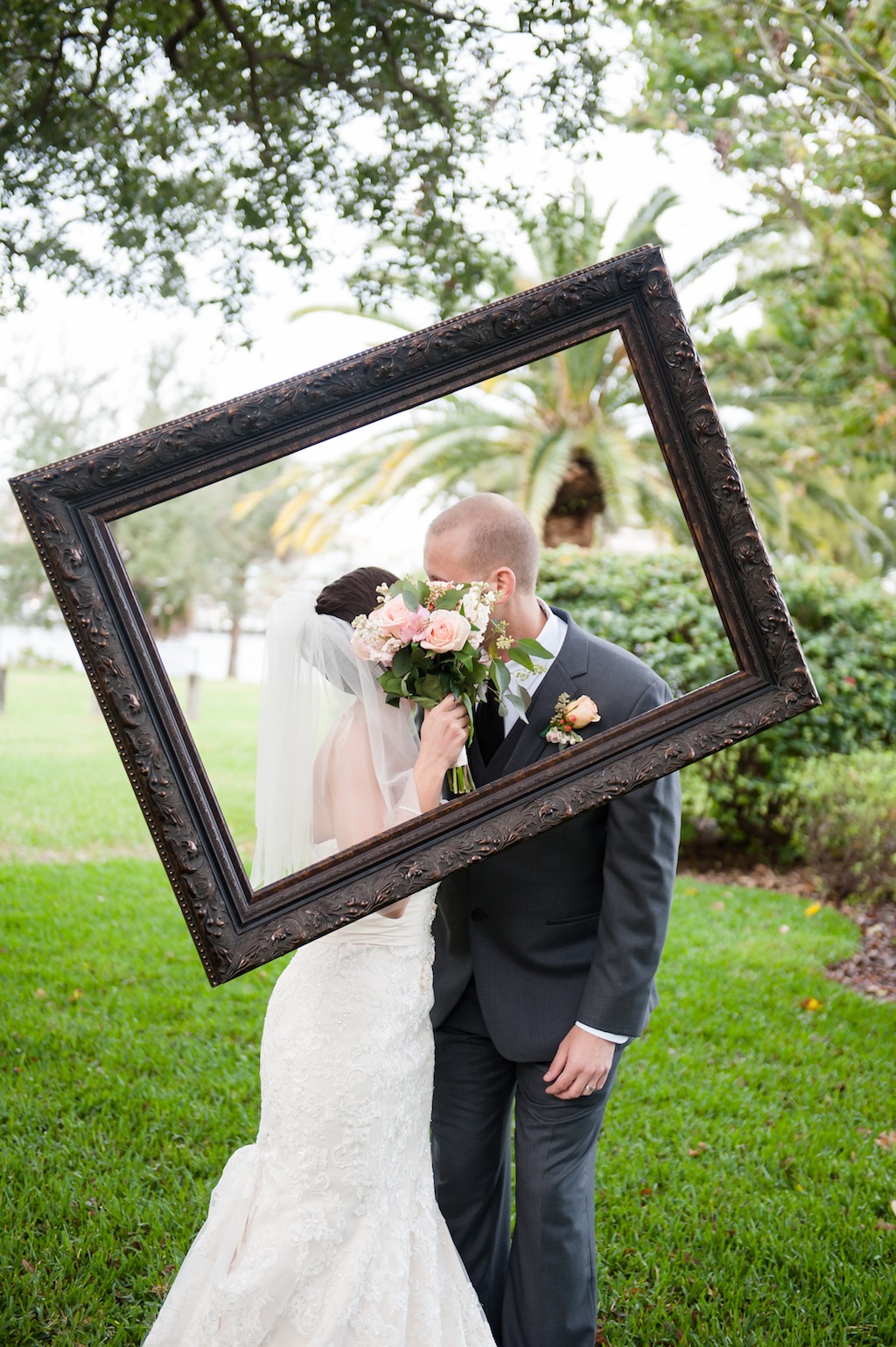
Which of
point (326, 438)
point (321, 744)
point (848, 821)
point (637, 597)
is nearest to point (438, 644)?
point (321, 744)

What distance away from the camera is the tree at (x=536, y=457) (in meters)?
3.28

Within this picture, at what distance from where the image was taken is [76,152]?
5926 mm

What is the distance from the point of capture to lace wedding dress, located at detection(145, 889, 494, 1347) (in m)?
2.71

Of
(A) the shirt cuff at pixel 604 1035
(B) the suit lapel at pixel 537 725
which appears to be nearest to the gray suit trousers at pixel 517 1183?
(A) the shirt cuff at pixel 604 1035

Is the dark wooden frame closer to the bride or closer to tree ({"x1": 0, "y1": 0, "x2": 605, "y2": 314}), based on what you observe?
the bride

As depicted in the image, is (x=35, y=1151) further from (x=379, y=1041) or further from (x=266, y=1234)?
(x=379, y=1041)

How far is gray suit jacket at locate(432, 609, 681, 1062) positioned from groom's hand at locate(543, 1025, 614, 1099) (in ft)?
0.17

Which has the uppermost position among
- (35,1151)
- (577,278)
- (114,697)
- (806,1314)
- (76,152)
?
(76,152)

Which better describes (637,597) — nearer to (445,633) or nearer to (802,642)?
(802,642)

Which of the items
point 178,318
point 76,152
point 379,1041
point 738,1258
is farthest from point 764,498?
point 379,1041

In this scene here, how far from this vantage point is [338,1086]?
2.80 meters

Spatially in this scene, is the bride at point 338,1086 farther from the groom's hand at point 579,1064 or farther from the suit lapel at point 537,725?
the groom's hand at point 579,1064

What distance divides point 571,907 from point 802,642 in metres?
6.72

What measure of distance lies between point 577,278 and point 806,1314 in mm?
3432
